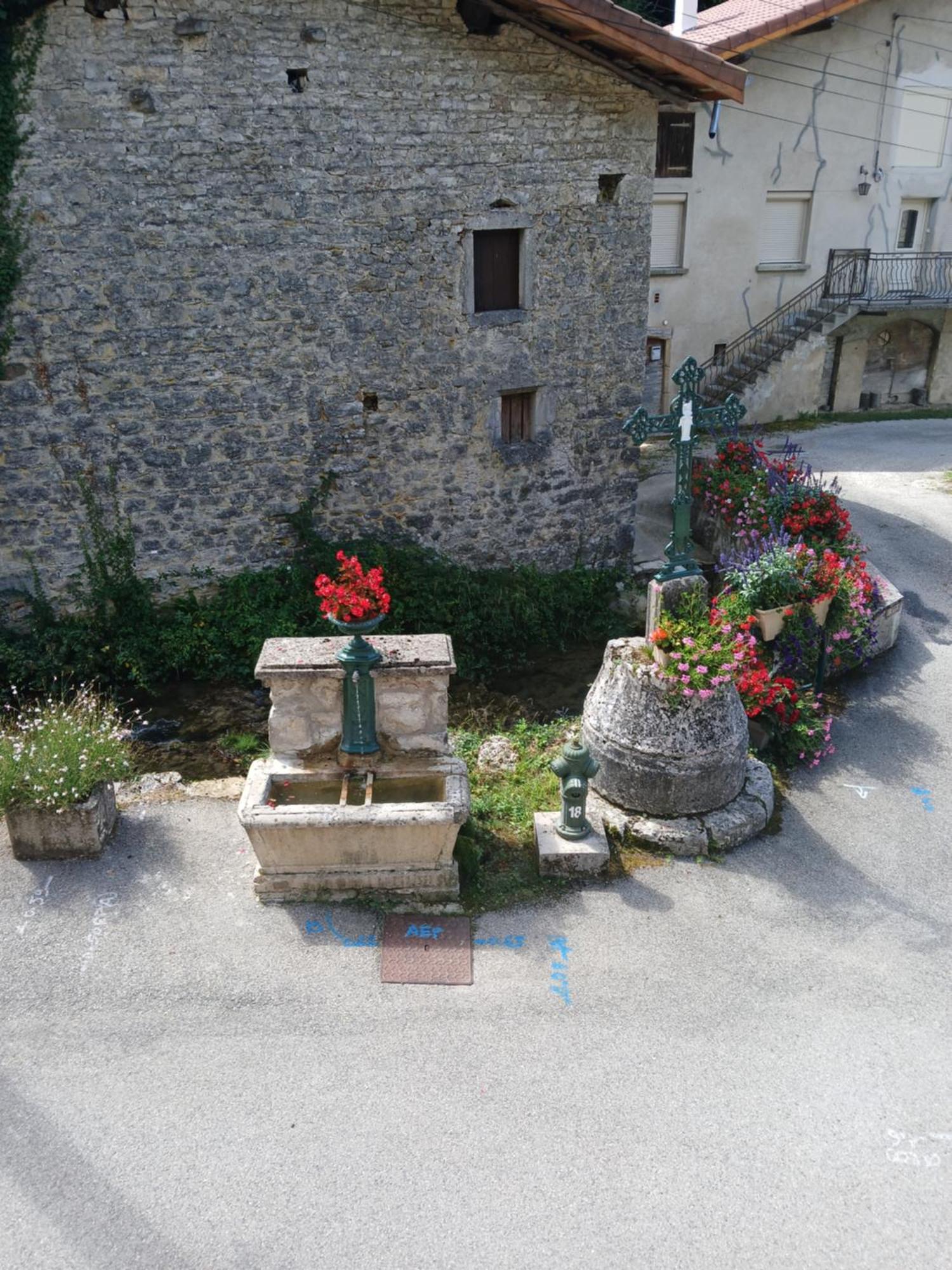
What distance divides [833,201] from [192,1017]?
55.7ft

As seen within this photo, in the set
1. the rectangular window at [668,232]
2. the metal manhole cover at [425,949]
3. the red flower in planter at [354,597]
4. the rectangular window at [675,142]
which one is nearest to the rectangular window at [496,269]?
the red flower in planter at [354,597]

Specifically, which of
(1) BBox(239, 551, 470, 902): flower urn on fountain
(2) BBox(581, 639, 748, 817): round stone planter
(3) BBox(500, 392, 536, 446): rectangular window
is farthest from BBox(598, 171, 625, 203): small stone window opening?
(1) BBox(239, 551, 470, 902): flower urn on fountain

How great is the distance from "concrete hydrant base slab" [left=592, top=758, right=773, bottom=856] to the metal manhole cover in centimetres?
132

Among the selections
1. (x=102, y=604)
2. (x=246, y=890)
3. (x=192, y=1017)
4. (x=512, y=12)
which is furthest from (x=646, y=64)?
(x=192, y=1017)

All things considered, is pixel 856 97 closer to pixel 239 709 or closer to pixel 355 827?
pixel 239 709

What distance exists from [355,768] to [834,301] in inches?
575

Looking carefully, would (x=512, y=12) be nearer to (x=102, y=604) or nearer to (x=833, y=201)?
(x=102, y=604)

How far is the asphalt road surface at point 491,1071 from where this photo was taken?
144 inches

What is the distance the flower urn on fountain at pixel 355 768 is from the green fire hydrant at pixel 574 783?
1.96 feet

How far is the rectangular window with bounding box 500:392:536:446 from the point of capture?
9.95 metres

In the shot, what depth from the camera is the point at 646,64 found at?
28.5 feet

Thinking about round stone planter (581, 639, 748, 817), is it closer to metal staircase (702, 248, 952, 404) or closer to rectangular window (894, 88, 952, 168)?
metal staircase (702, 248, 952, 404)

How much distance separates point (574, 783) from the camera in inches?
219

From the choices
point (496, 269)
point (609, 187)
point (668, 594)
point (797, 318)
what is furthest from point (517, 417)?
point (797, 318)
